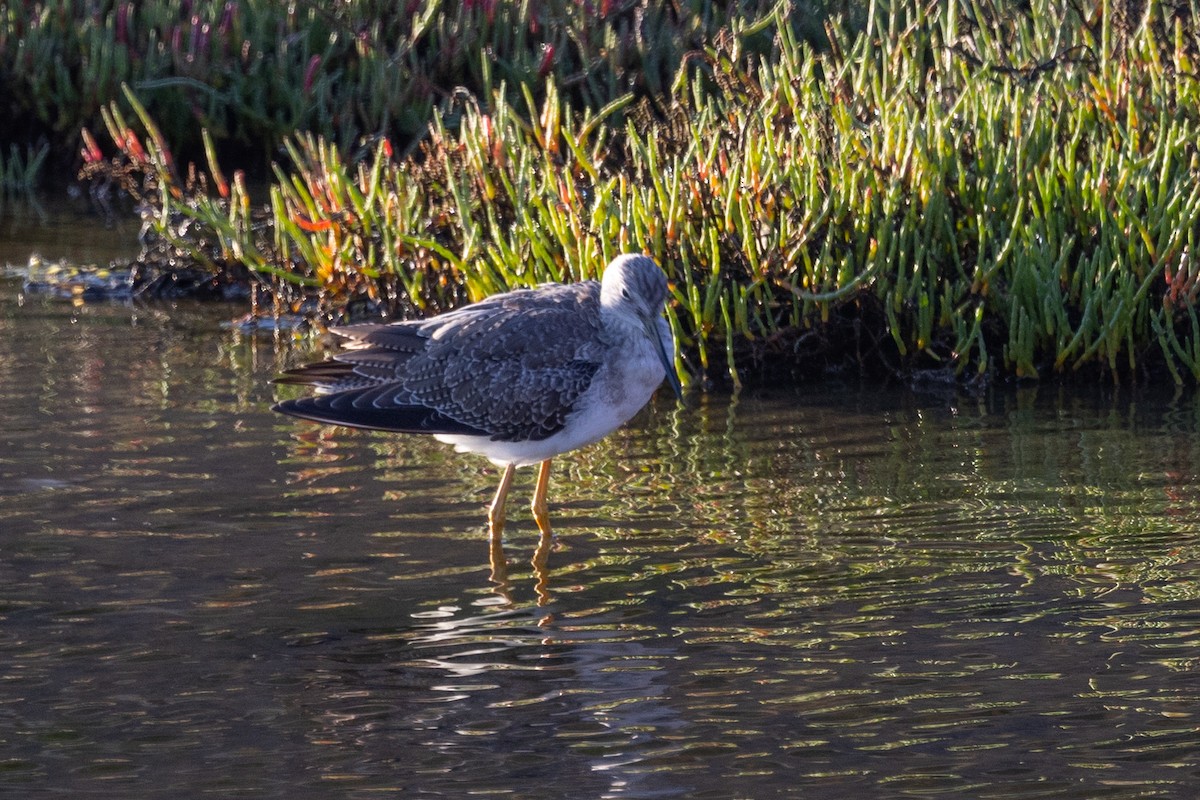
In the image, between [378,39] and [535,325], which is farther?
[378,39]

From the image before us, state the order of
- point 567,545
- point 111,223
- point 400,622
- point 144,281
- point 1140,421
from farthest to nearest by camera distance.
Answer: point 111,223 → point 144,281 → point 1140,421 → point 567,545 → point 400,622

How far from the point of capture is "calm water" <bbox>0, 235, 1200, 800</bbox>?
4.49 m

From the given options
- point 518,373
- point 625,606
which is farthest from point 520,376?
point 625,606

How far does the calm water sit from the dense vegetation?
18.8 inches

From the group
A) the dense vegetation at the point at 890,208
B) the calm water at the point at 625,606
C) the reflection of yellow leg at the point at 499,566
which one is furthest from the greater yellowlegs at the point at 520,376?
the dense vegetation at the point at 890,208

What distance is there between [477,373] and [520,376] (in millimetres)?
202

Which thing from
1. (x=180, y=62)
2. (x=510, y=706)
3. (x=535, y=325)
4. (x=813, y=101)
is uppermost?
(x=180, y=62)

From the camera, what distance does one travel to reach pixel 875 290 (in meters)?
8.76

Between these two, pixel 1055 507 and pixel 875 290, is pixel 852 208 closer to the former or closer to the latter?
pixel 875 290

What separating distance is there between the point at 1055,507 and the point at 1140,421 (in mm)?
1619

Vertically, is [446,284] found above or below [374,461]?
above

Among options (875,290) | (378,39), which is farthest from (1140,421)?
(378,39)

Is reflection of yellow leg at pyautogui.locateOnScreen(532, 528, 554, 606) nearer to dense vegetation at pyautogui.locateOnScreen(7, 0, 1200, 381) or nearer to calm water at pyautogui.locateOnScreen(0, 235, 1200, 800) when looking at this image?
calm water at pyautogui.locateOnScreen(0, 235, 1200, 800)

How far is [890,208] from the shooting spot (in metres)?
8.38
